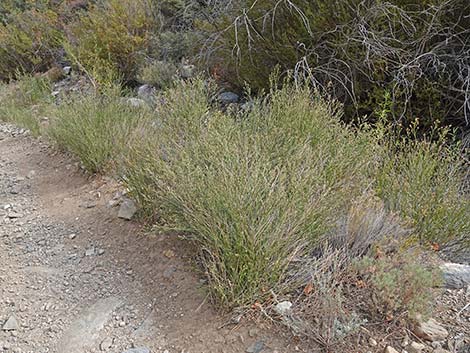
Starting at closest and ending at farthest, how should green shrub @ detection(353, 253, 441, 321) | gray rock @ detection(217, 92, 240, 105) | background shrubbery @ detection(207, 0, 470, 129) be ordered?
green shrub @ detection(353, 253, 441, 321)
background shrubbery @ detection(207, 0, 470, 129)
gray rock @ detection(217, 92, 240, 105)

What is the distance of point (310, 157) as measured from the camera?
102 inches

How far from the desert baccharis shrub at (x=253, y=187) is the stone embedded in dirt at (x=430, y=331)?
642 mm

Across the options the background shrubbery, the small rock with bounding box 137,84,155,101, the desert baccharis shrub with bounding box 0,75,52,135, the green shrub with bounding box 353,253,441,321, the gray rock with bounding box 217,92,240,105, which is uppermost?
the background shrubbery

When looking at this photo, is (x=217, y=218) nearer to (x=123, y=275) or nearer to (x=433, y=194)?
(x=123, y=275)

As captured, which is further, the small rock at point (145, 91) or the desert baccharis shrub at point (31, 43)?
the desert baccharis shrub at point (31, 43)

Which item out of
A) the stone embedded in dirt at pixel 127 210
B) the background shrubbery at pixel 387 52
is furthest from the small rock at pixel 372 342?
the background shrubbery at pixel 387 52

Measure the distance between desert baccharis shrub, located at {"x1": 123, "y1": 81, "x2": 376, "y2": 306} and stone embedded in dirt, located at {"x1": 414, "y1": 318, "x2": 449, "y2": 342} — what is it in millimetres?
642

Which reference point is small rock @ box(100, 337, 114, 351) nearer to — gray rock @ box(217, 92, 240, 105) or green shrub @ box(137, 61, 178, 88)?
gray rock @ box(217, 92, 240, 105)

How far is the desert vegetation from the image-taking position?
2150 millimetres

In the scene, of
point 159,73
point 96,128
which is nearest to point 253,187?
point 96,128

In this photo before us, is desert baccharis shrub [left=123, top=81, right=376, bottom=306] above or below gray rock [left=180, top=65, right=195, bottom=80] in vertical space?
above

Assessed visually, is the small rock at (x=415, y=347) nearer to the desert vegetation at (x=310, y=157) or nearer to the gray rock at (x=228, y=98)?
the desert vegetation at (x=310, y=157)

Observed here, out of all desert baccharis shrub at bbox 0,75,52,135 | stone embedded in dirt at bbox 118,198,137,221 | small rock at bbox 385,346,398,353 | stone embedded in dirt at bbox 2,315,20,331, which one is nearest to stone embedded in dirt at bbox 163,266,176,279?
stone embedded in dirt at bbox 118,198,137,221

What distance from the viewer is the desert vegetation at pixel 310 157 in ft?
7.06
